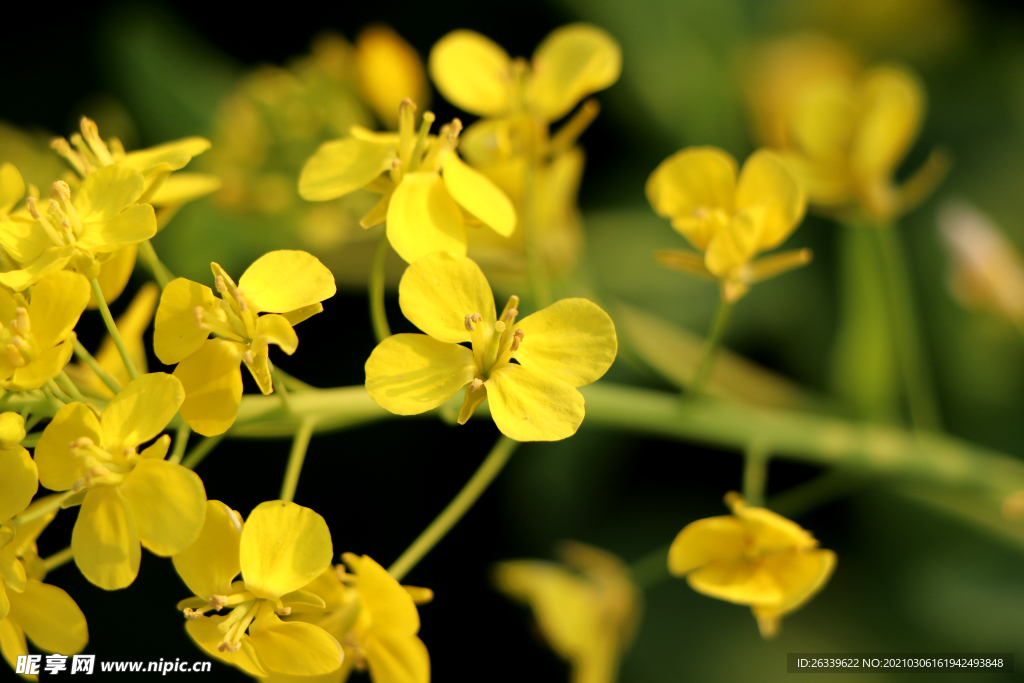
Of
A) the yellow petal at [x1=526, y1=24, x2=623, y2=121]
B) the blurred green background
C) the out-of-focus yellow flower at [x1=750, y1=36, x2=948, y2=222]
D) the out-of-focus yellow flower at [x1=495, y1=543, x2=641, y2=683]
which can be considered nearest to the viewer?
the yellow petal at [x1=526, y1=24, x2=623, y2=121]

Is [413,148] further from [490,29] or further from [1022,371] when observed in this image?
[1022,371]

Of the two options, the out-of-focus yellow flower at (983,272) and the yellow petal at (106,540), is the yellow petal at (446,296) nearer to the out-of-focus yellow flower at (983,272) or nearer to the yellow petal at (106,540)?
the yellow petal at (106,540)

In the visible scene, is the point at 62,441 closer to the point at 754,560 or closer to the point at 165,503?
the point at 165,503

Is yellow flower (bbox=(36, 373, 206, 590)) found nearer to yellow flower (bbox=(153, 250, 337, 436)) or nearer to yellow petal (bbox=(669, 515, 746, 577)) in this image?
yellow flower (bbox=(153, 250, 337, 436))

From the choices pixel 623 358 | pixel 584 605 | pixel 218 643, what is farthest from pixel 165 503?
pixel 623 358

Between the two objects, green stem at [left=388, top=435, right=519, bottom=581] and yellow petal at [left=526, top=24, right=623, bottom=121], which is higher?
yellow petal at [left=526, top=24, right=623, bottom=121]

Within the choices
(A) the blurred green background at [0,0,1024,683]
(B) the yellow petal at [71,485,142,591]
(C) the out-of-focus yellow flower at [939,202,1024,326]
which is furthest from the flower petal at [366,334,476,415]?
(C) the out-of-focus yellow flower at [939,202,1024,326]

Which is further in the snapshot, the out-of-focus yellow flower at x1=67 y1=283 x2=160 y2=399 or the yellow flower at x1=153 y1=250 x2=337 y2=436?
the out-of-focus yellow flower at x1=67 y1=283 x2=160 y2=399
